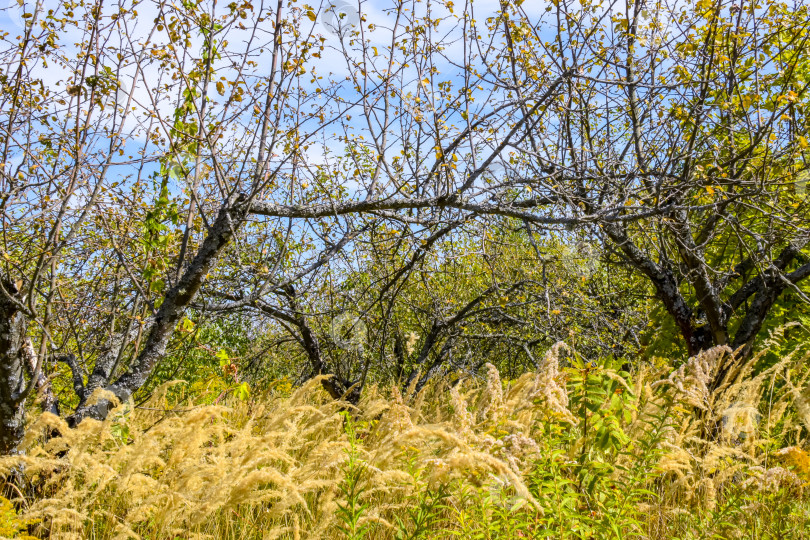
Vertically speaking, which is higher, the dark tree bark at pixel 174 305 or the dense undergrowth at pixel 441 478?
the dark tree bark at pixel 174 305

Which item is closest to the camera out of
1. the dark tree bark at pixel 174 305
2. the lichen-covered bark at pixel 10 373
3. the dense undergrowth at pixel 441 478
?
the dense undergrowth at pixel 441 478

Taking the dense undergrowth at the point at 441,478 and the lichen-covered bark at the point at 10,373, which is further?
the lichen-covered bark at the point at 10,373

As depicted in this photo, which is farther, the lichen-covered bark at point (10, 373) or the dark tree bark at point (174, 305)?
the dark tree bark at point (174, 305)

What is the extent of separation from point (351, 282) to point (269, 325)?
137 centimetres

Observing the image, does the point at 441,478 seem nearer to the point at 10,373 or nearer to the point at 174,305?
the point at 174,305

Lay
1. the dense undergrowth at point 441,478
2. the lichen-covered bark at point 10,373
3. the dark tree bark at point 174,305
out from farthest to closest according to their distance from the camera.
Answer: the dark tree bark at point 174,305
the lichen-covered bark at point 10,373
the dense undergrowth at point 441,478

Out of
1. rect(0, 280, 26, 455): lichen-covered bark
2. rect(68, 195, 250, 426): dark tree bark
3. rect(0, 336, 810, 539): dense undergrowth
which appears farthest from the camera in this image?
rect(68, 195, 250, 426): dark tree bark

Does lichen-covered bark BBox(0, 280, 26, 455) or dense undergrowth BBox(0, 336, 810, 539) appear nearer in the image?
dense undergrowth BBox(0, 336, 810, 539)

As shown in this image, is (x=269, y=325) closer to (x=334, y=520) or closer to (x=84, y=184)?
(x=84, y=184)

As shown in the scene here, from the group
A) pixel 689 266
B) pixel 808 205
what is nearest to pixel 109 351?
pixel 689 266

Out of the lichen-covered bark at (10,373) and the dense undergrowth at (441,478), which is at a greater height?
the lichen-covered bark at (10,373)

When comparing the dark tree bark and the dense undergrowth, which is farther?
the dark tree bark

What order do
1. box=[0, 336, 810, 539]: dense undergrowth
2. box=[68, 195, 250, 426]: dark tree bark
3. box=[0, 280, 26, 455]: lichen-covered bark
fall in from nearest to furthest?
box=[0, 336, 810, 539]: dense undergrowth, box=[0, 280, 26, 455]: lichen-covered bark, box=[68, 195, 250, 426]: dark tree bark

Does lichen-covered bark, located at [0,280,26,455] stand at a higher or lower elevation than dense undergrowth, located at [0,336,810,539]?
higher
